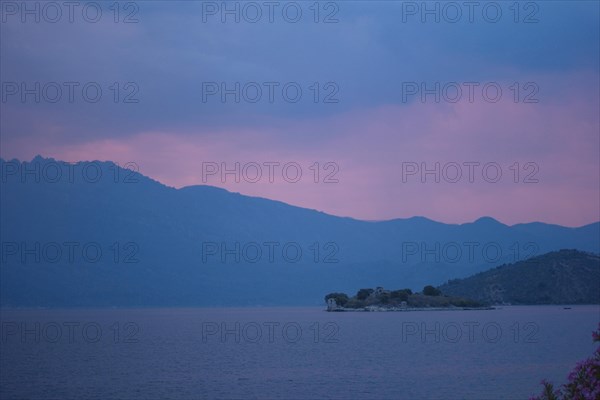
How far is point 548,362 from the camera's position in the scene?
183 feet

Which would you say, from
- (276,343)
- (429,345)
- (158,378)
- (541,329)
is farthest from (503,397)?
(541,329)

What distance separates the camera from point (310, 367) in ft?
176

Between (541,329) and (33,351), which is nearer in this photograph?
(33,351)

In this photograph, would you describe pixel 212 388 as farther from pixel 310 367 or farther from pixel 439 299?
pixel 439 299

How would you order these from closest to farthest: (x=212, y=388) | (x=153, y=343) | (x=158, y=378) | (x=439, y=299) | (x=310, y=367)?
(x=212, y=388) → (x=158, y=378) → (x=310, y=367) → (x=153, y=343) → (x=439, y=299)

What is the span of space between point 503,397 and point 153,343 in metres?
54.7

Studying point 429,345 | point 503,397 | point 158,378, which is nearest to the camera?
point 503,397

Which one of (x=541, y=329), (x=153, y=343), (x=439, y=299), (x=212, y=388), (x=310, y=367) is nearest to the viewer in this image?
(x=212, y=388)

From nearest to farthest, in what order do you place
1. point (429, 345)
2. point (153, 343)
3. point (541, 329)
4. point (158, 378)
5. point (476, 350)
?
point (158, 378) < point (476, 350) < point (429, 345) < point (153, 343) < point (541, 329)

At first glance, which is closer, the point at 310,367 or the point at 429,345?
the point at 310,367

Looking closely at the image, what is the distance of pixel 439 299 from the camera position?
199125 mm

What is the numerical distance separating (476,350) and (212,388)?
37.0 metres

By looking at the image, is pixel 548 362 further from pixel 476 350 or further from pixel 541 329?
pixel 541 329

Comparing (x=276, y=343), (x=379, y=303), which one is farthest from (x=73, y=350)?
(x=379, y=303)
